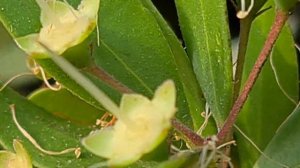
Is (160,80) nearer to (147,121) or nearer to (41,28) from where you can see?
(41,28)

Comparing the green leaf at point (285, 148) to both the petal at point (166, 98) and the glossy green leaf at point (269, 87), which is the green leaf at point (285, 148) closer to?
the glossy green leaf at point (269, 87)

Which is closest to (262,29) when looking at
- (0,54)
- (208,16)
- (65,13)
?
(208,16)

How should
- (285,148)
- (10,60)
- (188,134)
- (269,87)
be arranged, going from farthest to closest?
(10,60) < (269,87) < (285,148) < (188,134)

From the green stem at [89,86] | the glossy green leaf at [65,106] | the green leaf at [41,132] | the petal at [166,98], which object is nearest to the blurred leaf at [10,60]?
the glossy green leaf at [65,106]

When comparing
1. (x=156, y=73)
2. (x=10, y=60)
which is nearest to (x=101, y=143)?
(x=156, y=73)

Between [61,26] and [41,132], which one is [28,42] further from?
[41,132]

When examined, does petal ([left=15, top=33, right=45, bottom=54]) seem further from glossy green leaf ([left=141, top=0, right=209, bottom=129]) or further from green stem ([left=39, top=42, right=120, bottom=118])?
glossy green leaf ([left=141, top=0, right=209, bottom=129])
